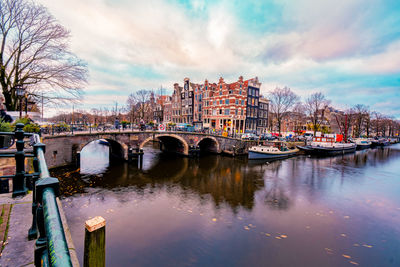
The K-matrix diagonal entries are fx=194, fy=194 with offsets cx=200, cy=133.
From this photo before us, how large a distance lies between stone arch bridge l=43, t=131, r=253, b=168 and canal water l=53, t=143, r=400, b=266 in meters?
1.97

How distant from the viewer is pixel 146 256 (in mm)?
8523

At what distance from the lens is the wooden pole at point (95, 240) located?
269 centimetres

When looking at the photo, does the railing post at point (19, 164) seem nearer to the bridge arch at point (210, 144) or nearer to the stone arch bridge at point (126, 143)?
the stone arch bridge at point (126, 143)

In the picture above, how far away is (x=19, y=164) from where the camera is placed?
360 cm

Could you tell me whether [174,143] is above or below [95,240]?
below

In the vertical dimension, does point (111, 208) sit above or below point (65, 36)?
below

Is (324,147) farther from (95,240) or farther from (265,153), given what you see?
(95,240)

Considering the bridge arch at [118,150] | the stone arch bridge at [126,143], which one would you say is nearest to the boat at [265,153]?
the stone arch bridge at [126,143]

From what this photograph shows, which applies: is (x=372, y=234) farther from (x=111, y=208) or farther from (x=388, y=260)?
Result: (x=111, y=208)

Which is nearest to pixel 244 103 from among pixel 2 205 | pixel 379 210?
pixel 379 210

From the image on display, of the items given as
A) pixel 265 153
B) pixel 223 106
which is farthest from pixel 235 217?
pixel 223 106

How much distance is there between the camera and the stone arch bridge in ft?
64.1

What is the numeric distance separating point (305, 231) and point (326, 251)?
1.56 m

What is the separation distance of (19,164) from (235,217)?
11.3 metres
